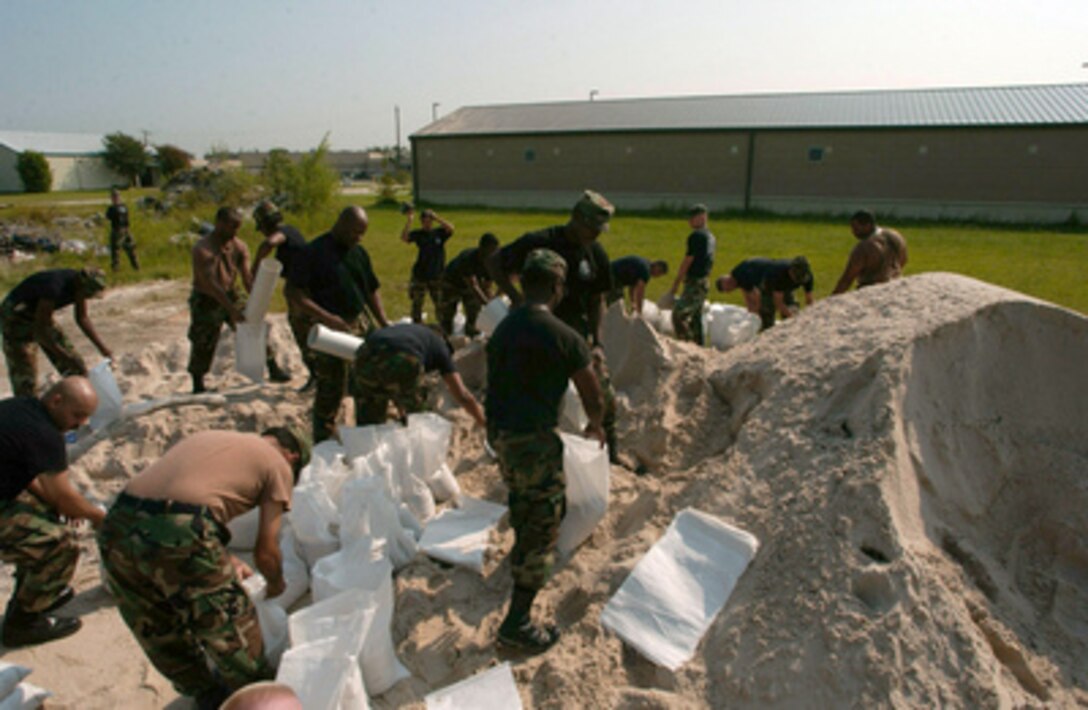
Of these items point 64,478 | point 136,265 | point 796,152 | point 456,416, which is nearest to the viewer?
point 64,478

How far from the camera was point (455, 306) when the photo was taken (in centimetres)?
699

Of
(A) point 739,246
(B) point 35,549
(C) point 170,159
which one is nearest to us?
(B) point 35,549

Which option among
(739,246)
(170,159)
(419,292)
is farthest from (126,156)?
(419,292)

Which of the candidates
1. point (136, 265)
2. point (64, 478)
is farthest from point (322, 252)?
point (136, 265)

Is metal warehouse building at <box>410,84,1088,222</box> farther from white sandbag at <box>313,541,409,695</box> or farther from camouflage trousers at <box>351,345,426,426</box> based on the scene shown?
white sandbag at <box>313,541,409,695</box>

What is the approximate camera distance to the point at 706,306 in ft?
25.7

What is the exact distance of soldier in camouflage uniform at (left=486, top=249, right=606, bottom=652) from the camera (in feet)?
8.89

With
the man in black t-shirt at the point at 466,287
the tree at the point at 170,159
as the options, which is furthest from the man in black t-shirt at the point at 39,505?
the tree at the point at 170,159

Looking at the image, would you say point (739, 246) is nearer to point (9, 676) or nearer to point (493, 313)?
point (493, 313)

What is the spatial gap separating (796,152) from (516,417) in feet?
75.5

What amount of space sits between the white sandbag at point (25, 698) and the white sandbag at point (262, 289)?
10.3 ft

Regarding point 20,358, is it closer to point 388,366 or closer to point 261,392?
point 261,392

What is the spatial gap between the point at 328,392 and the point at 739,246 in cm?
1234

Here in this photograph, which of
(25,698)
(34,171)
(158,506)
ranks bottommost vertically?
(25,698)
